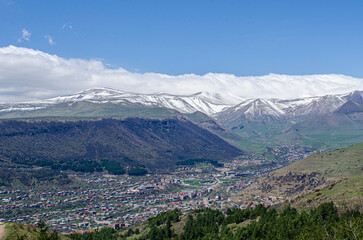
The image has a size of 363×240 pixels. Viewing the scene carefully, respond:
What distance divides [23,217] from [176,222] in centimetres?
5003

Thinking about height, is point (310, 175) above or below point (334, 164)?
below

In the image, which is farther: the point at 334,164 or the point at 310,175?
the point at 334,164

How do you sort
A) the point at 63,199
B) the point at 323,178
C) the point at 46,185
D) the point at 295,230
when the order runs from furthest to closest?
the point at 46,185, the point at 63,199, the point at 323,178, the point at 295,230

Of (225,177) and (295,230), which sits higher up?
(295,230)

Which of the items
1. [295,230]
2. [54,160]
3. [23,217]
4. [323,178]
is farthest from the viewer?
[54,160]

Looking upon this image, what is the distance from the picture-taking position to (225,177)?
18662cm

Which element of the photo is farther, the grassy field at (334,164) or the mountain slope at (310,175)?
the grassy field at (334,164)

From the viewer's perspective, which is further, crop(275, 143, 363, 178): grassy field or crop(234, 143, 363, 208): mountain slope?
crop(275, 143, 363, 178): grassy field

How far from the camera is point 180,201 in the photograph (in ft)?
435

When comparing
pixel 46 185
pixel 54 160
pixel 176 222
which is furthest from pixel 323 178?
pixel 54 160

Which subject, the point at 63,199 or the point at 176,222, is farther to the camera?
the point at 63,199

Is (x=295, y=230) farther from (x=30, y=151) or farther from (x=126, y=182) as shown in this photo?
(x=30, y=151)

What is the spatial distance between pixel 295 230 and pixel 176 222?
33723mm

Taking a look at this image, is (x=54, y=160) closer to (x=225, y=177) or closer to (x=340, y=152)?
(x=225, y=177)
